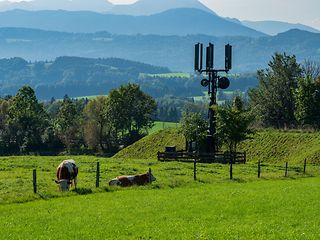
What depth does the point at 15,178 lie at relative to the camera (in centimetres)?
3531

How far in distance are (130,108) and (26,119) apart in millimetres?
21012

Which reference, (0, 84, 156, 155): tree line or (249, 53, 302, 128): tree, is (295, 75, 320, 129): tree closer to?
(249, 53, 302, 128): tree

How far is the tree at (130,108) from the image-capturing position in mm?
105812

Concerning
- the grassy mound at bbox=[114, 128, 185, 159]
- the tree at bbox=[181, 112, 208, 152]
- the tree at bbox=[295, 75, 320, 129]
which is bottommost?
the grassy mound at bbox=[114, 128, 185, 159]

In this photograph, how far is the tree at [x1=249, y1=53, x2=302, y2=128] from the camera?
9056 cm

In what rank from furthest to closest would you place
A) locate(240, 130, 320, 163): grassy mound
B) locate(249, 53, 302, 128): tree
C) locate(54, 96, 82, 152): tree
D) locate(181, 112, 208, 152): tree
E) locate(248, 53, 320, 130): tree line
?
locate(54, 96, 82, 152): tree → locate(249, 53, 302, 128): tree → locate(248, 53, 320, 130): tree line → locate(181, 112, 208, 152): tree → locate(240, 130, 320, 163): grassy mound

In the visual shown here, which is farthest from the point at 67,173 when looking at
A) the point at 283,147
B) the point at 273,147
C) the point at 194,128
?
the point at 273,147

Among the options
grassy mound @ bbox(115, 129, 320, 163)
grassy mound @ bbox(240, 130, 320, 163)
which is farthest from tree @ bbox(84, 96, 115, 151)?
grassy mound @ bbox(240, 130, 320, 163)

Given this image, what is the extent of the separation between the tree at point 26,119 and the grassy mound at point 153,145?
3270cm

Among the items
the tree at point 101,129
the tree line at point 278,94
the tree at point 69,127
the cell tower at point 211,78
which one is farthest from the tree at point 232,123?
the tree at point 69,127

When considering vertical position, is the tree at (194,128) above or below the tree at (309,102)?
below

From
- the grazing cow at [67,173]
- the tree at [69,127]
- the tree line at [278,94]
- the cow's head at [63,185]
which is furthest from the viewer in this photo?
the tree at [69,127]

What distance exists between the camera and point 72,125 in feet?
371

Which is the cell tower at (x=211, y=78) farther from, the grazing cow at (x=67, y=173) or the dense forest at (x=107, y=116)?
the grazing cow at (x=67, y=173)
